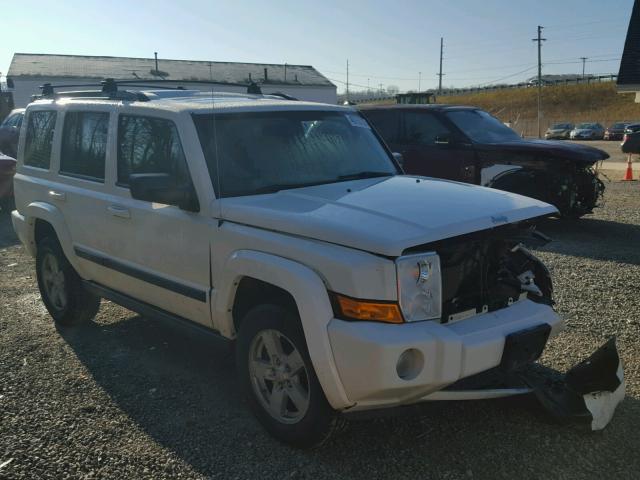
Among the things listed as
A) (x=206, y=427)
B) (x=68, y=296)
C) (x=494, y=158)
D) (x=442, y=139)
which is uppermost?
(x=442, y=139)

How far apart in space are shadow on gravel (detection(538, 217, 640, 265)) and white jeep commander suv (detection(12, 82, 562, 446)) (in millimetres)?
4302

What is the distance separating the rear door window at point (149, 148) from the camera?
4.02 m

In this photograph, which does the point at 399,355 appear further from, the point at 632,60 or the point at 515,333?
the point at 632,60

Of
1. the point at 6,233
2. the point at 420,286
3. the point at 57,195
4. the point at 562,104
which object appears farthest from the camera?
the point at 562,104

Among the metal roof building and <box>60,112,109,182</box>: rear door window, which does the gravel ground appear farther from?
the metal roof building

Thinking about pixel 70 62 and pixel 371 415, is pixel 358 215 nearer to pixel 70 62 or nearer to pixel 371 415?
pixel 371 415

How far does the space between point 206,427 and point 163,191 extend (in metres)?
1.42

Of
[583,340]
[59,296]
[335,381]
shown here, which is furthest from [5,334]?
[583,340]

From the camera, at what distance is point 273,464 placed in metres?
3.28

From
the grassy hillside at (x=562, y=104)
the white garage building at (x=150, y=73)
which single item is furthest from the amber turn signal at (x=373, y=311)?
the grassy hillside at (x=562, y=104)

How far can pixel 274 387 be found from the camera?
3.47 m

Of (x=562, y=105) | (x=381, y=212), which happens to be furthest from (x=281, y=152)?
(x=562, y=105)

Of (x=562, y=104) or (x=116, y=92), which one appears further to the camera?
(x=562, y=104)

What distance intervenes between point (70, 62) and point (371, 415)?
49090 millimetres
